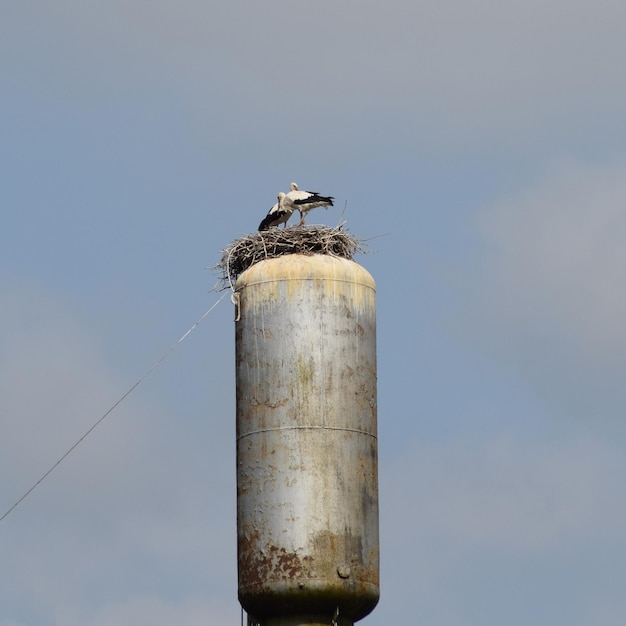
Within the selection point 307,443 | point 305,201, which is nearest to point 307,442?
point 307,443

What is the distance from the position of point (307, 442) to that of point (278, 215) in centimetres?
788

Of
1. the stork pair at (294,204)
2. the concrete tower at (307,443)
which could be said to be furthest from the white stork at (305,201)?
the concrete tower at (307,443)

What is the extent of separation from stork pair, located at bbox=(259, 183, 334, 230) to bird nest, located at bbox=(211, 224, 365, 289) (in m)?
3.25

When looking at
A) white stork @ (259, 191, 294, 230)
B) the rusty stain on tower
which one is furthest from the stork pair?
the rusty stain on tower

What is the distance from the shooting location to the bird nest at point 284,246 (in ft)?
131

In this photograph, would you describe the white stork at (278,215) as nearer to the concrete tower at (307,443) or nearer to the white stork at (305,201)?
the white stork at (305,201)

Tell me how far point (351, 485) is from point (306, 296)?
11.6 ft

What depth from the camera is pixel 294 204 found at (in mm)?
43938

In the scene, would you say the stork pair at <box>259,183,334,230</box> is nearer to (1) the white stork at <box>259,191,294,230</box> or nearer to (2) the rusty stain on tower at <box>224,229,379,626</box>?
(1) the white stork at <box>259,191,294,230</box>

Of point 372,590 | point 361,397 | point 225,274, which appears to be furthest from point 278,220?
point 372,590

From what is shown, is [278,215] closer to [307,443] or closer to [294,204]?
[294,204]

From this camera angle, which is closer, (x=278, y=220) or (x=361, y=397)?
(x=361, y=397)

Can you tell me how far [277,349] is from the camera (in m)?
38.6

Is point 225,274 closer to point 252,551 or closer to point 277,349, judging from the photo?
point 277,349
